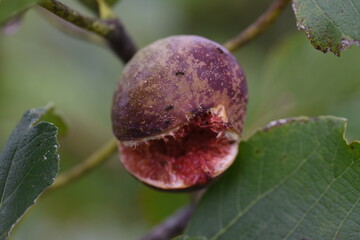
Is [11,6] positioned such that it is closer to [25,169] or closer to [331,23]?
[25,169]

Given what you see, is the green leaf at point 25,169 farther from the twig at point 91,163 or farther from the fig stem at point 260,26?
the fig stem at point 260,26

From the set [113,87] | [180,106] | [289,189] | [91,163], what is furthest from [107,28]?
[113,87]

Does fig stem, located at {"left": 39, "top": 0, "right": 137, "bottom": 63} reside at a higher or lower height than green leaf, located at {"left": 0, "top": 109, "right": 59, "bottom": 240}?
higher

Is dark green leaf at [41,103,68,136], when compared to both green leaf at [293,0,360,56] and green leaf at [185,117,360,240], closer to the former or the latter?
green leaf at [185,117,360,240]

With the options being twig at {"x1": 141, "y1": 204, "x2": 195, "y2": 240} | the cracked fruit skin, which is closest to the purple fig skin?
the cracked fruit skin

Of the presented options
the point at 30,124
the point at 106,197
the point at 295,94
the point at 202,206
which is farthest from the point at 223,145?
the point at 106,197

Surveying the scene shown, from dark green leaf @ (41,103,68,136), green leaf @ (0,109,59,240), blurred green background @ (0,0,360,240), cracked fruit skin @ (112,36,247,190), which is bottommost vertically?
blurred green background @ (0,0,360,240)

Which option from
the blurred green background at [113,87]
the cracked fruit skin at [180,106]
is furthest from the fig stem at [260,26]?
the blurred green background at [113,87]

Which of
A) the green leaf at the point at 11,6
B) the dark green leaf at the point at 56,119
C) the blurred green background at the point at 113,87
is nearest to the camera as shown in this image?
the green leaf at the point at 11,6
